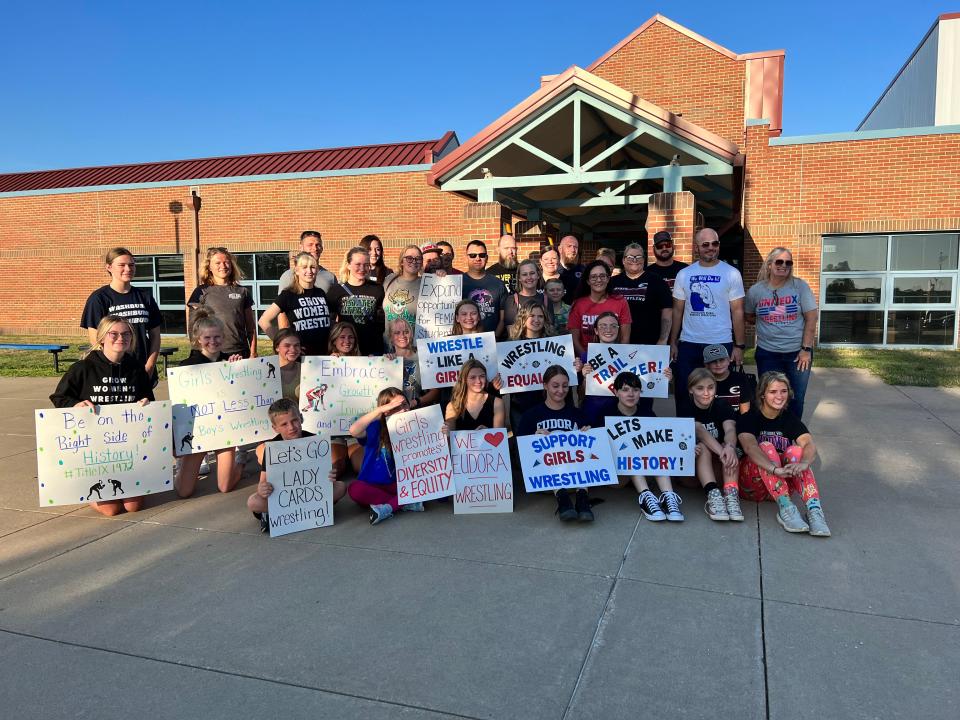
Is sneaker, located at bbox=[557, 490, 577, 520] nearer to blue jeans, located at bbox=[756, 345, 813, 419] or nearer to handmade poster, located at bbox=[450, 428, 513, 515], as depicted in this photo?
handmade poster, located at bbox=[450, 428, 513, 515]

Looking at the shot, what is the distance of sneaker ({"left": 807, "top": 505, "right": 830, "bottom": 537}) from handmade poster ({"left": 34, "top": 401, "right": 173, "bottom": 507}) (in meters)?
4.48

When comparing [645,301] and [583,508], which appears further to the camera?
[645,301]

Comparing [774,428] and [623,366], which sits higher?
[623,366]

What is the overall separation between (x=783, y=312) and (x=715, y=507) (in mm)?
1913

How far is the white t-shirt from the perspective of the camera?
536 cm

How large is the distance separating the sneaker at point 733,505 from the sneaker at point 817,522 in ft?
1.36

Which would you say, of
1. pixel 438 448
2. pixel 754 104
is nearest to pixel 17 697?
pixel 438 448

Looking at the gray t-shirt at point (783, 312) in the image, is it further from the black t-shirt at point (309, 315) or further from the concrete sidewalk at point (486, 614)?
the black t-shirt at point (309, 315)

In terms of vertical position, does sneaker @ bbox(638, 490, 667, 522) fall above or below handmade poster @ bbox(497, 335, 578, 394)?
below

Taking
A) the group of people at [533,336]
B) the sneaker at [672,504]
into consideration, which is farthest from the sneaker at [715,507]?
→ the sneaker at [672,504]

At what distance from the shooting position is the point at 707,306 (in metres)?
5.38

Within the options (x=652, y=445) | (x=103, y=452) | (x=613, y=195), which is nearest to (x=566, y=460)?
(x=652, y=445)

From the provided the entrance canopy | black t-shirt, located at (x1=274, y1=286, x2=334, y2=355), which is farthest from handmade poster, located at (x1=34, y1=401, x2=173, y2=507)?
the entrance canopy

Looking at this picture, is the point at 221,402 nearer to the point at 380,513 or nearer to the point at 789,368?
the point at 380,513
